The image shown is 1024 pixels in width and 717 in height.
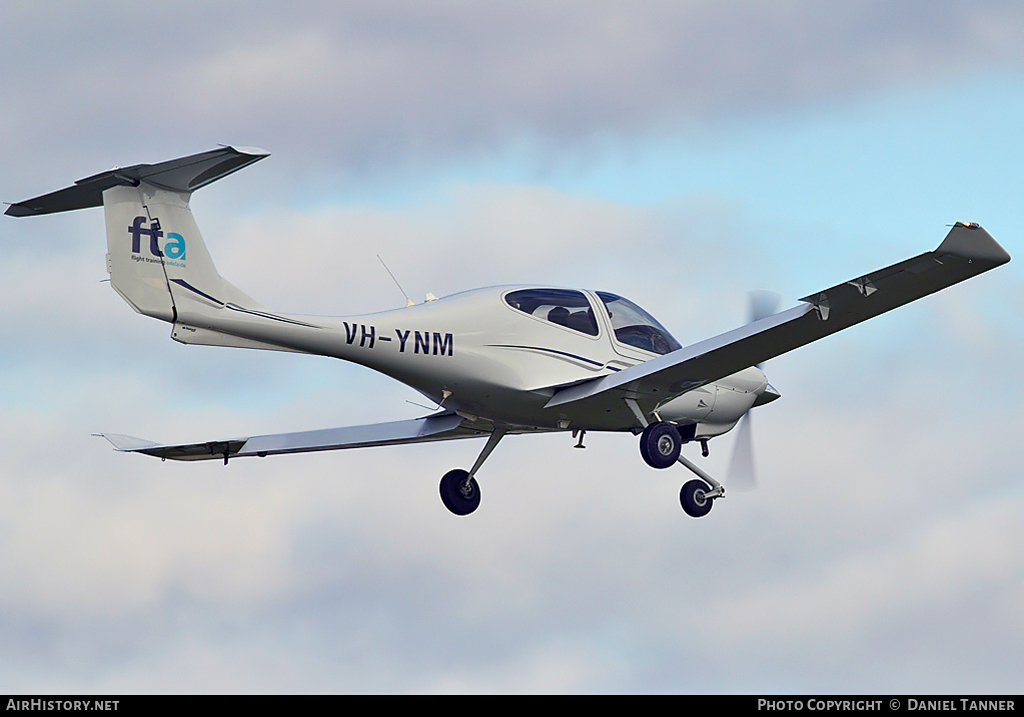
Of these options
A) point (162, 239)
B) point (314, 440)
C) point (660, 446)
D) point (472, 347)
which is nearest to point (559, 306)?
point (472, 347)

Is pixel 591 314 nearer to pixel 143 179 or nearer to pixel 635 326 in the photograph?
pixel 635 326

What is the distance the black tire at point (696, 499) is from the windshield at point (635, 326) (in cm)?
211

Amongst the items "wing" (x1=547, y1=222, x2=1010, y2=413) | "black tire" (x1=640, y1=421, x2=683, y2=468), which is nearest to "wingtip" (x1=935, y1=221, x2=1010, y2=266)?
"wing" (x1=547, y1=222, x2=1010, y2=413)

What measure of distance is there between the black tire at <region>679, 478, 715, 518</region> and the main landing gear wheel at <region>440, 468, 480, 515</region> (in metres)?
3.20

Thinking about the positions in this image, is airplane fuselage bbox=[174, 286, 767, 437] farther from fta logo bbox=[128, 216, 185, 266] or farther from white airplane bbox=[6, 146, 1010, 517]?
fta logo bbox=[128, 216, 185, 266]

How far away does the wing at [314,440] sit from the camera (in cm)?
2478

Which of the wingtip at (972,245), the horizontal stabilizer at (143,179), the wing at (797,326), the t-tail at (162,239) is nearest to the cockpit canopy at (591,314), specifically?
the wing at (797,326)

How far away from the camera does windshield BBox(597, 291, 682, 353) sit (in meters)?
23.7

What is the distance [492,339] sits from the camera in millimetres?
22375

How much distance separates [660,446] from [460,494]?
12.7ft
